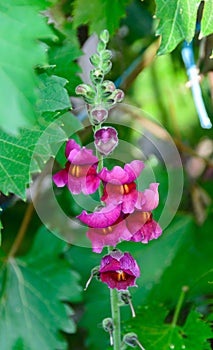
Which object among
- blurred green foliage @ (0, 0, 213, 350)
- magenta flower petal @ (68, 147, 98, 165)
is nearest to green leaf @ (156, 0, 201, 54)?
blurred green foliage @ (0, 0, 213, 350)

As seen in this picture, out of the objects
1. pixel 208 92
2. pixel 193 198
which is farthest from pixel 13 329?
pixel 208 92

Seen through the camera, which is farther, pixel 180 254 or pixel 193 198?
pixel 193 198

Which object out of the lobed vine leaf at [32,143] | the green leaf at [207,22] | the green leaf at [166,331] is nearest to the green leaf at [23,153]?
the lobed vine leaf at [32,143]

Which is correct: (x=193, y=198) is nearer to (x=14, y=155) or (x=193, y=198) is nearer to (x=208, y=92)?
(x=208, y=92)

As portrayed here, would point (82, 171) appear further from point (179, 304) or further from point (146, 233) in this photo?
point (179, 304)

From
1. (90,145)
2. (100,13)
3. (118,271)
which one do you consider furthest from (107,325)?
(100,13)

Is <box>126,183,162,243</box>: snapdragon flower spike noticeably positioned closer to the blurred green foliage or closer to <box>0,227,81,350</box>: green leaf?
the blurred green foliage

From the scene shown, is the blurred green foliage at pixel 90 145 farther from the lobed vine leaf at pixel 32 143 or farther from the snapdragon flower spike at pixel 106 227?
the snapdragon flower spike at pixel 106 227
